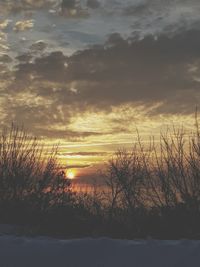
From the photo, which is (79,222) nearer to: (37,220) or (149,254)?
(37,220)

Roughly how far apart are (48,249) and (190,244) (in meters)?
2.26

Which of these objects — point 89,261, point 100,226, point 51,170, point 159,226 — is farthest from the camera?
point 51,170

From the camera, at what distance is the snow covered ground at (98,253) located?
302 inches

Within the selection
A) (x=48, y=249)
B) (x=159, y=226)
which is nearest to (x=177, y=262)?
(x=48, y=249)

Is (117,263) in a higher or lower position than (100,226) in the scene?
lower

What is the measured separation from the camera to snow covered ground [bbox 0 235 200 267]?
768cm

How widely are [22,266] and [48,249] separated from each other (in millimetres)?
501

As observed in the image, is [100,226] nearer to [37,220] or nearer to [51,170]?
[37,220]

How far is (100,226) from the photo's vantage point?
1262cm

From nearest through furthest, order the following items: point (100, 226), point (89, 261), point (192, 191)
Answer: point (89, 261)
point (100, 226)
point (192, 191)

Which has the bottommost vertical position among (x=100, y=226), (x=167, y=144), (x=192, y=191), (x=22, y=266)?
(x=22, y=266)

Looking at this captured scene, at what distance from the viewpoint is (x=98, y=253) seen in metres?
8.07

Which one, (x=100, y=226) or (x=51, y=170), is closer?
(x=100, y=226)

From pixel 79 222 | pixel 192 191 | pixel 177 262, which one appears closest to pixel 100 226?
pixel 79 222
